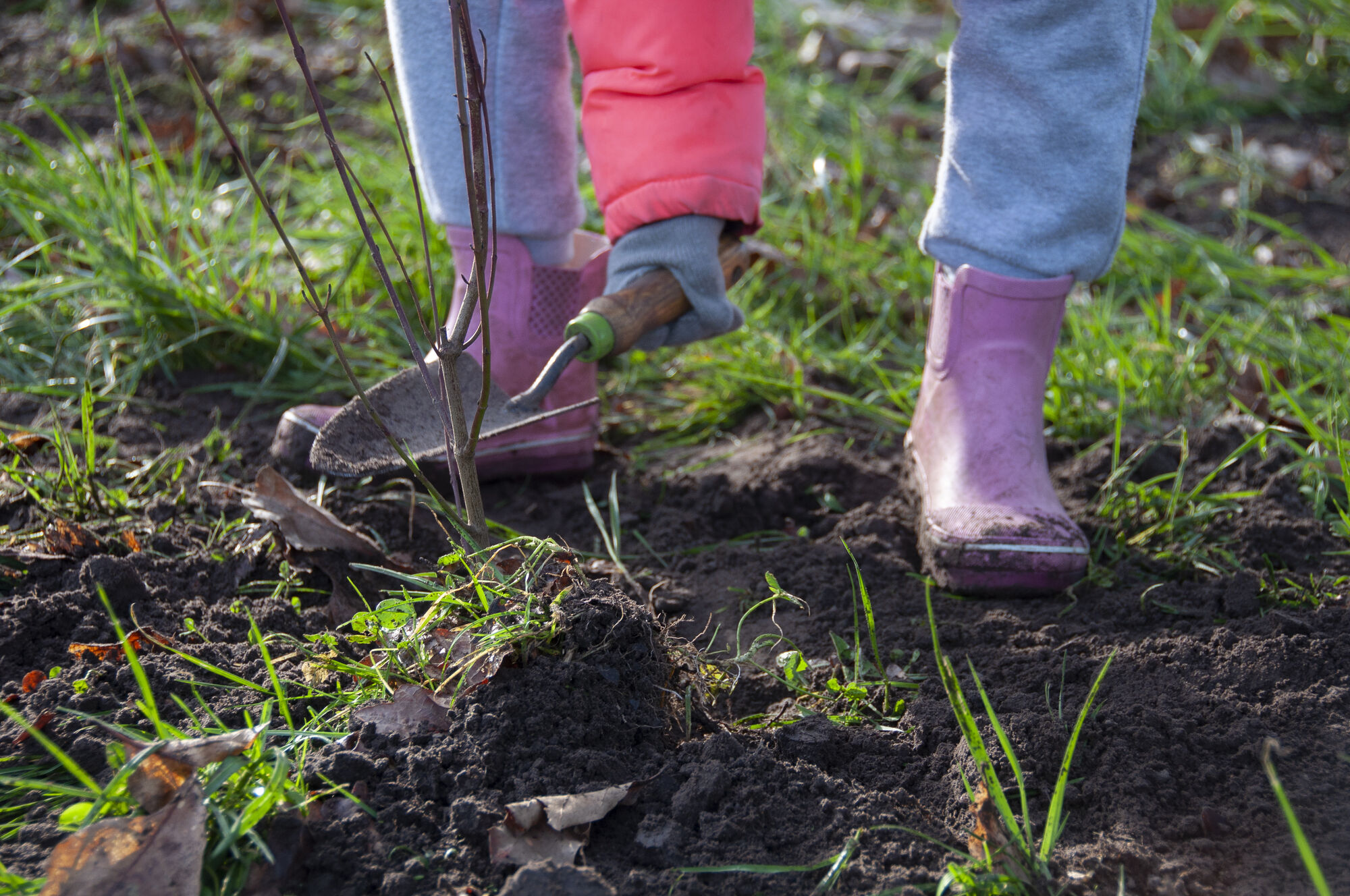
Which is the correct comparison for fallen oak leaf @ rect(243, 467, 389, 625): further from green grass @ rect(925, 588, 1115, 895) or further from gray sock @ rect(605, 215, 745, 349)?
green grass @ rect(925, 588, 1115, 895)

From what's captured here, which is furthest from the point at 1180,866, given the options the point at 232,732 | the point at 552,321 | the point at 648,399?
the point at 648,399

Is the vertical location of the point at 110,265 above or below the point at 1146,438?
above

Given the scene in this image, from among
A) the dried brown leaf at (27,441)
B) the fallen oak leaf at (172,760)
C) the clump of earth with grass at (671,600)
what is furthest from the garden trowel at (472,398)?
the dried brown leaf at (27,441)

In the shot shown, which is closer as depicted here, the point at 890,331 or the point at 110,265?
the point at 110,265

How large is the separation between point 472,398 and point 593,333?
0.25 m

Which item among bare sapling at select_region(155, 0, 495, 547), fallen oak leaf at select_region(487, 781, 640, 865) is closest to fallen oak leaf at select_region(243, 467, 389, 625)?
bare sapling at select_region(155, 0, 495, 547)

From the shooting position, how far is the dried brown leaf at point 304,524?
54.7 inches

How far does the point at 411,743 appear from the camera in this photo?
3.34ft

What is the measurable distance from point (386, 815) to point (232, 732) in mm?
171

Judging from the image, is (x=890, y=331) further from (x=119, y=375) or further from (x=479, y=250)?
(x=119, y=375)

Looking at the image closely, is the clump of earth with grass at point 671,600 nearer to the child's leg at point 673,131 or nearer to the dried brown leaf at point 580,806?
the dried brown leaf at point 580,806

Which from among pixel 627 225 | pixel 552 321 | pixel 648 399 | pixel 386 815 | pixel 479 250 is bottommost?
pixel 648 399

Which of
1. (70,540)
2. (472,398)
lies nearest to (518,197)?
(472,398)

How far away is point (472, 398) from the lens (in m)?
1.52
